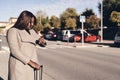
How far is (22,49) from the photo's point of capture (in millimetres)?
4742

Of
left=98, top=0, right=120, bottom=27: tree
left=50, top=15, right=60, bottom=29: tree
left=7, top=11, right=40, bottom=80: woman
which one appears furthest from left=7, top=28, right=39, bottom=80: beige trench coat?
left=50, top=15, right=60, bottom=29: tree

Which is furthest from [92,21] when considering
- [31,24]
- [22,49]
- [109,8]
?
[22,49]

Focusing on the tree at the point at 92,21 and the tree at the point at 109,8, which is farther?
the tree at the point at 92,21

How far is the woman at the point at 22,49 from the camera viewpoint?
4.70 metres

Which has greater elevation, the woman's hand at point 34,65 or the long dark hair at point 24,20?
the long dark hair at point 24,20

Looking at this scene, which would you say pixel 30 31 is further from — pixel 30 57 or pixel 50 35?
pixel 50 35

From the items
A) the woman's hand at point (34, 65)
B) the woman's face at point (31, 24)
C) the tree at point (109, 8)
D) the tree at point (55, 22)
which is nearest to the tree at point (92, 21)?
the tree at point (109, 8)

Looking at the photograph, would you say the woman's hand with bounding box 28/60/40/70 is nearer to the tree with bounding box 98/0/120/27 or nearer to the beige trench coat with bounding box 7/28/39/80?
the beige trench coat with bounding box 7/28/39/80

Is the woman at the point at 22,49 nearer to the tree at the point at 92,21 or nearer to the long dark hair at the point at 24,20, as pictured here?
the long dark hair at the point at 24,20

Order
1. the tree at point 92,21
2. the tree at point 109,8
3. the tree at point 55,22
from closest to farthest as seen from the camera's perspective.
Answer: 1. the tree at point 109,8
2. the tree at point 92,21
3. the tree at point 55,22

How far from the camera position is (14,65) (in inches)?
187

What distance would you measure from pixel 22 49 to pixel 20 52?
6 cm

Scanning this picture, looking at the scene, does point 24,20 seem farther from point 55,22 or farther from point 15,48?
point 55,22

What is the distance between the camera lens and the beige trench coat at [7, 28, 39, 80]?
4.70 metres
